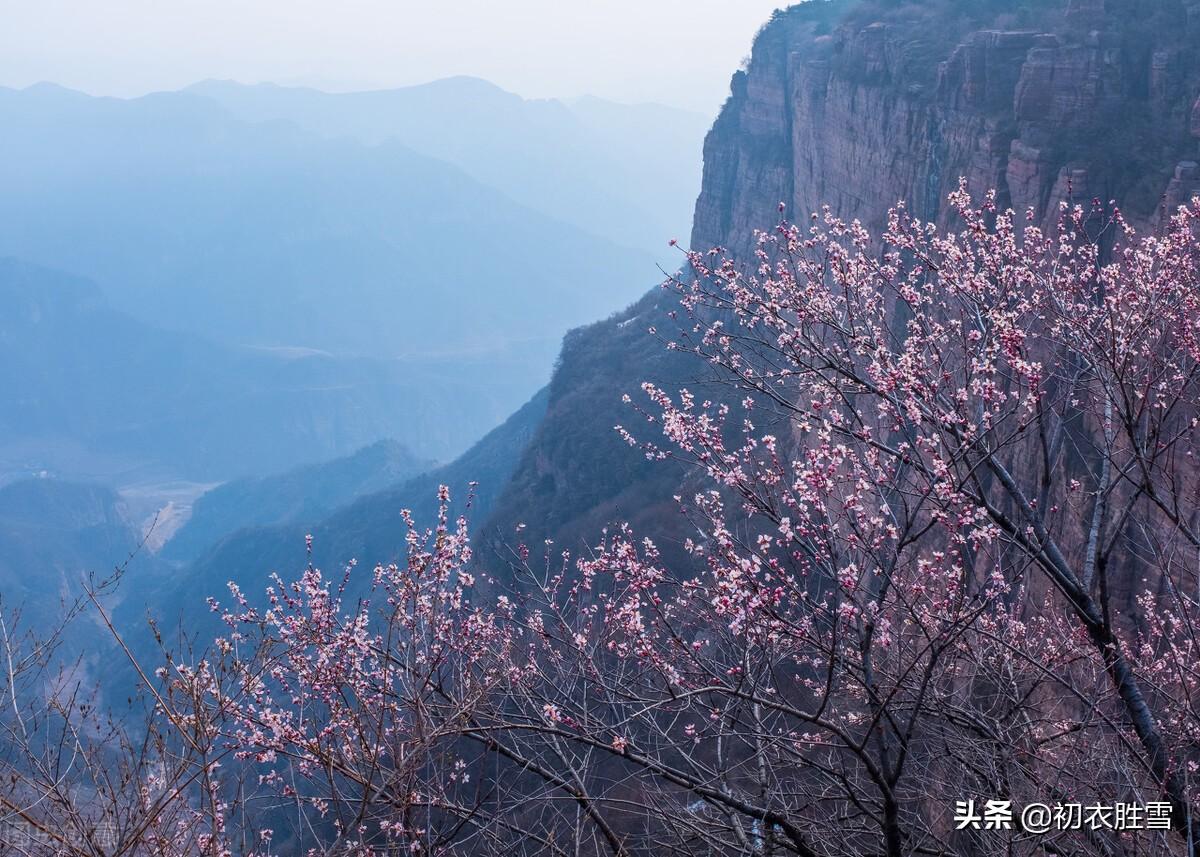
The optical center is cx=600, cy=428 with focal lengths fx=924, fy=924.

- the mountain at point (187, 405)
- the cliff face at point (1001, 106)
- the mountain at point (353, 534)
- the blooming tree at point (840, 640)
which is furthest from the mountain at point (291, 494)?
the blooming tree at point (840, 640)

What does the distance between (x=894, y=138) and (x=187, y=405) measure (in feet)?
568

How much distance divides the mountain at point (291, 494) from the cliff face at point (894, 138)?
55.2 meters

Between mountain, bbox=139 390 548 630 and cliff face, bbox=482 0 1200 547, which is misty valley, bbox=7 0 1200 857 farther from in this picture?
mountain, bbox=139 390 548 630

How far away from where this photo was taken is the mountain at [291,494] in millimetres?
104375

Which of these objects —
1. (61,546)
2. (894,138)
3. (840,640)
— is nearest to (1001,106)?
(894,138)

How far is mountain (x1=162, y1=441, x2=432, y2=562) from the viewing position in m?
104

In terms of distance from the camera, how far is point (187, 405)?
177m

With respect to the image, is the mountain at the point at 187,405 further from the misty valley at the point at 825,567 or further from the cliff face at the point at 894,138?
the cliff face at the point at 894,138

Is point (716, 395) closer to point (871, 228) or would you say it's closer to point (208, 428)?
point (871, 228)

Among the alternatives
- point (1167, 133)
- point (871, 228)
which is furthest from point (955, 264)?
point (871, 228)

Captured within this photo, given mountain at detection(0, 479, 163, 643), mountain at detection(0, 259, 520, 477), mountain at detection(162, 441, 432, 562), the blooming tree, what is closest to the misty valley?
the blooming tree

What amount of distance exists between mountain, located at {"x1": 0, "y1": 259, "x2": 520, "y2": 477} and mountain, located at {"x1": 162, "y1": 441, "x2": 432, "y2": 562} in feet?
130

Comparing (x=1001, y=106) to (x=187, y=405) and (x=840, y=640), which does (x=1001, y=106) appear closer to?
(x=840, y=640)

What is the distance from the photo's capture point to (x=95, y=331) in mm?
199875
